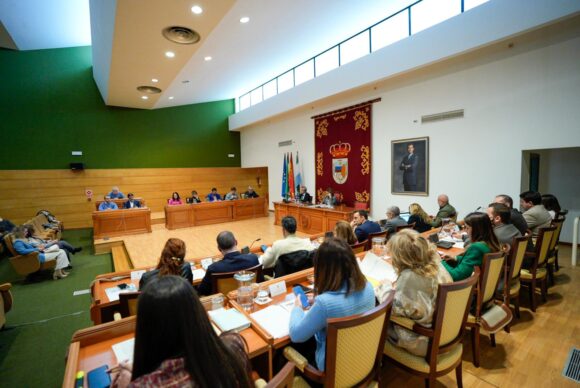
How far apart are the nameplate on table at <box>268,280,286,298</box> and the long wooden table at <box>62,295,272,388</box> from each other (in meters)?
0.41

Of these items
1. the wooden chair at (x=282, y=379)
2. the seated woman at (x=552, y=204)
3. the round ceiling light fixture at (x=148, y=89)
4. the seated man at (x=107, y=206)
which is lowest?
the seated man at (x=107, y=206)

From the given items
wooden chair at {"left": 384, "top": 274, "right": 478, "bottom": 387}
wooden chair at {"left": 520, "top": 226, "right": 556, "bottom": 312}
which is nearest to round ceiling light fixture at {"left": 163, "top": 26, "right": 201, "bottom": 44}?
wooden chair at {"left": 384, "top": 274, "right": 478, "bottom": 387}

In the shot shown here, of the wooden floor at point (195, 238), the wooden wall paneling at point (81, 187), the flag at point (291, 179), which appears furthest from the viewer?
the flag at point (291, 179)

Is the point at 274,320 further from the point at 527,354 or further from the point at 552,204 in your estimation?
the point at 552,204

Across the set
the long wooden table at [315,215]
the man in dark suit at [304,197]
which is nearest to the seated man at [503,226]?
the long wooden table at [315,215]

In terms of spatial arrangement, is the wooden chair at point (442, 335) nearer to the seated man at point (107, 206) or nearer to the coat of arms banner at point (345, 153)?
the coat of arms banner at point (345, 153)

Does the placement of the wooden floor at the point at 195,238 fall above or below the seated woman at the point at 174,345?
below

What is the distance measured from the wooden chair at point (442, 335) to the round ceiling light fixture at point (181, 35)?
4753 mm

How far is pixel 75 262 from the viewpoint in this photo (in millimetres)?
5629

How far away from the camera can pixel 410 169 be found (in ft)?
19.6

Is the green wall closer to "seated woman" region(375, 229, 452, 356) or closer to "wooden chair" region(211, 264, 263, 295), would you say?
"wooden chair" region(211, 264, 263, 295)

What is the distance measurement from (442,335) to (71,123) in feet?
35.6

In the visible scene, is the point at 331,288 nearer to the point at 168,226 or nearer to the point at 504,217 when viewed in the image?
the point at 504,217

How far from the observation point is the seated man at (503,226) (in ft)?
9.12
